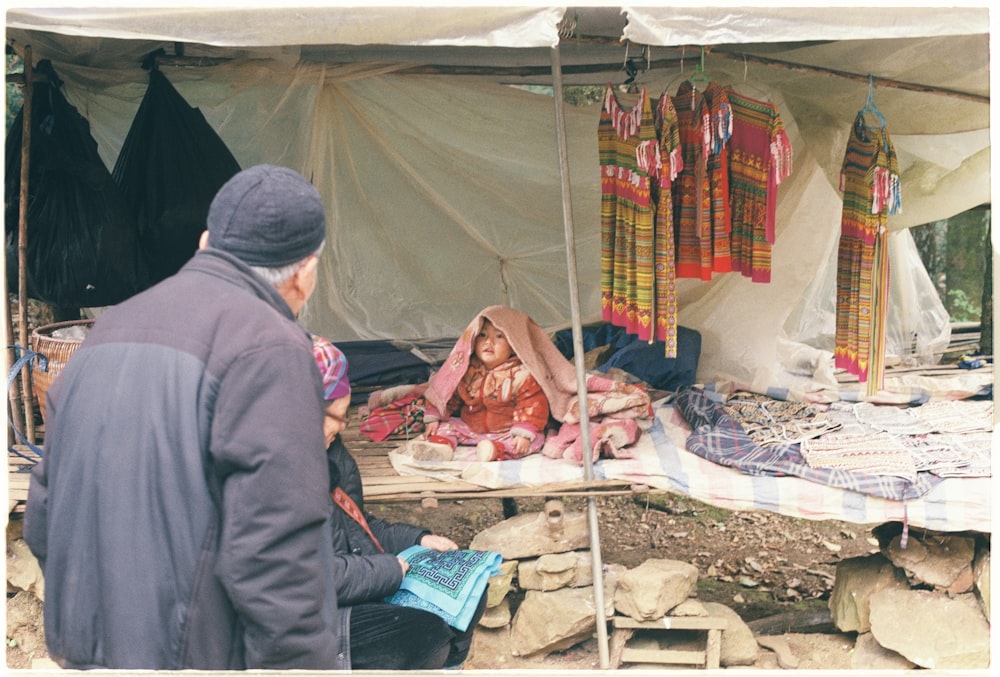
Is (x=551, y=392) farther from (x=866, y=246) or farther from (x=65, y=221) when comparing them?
(x=65, y=221)

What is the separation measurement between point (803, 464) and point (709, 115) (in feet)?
4.95

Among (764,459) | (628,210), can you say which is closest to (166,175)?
(628,210)

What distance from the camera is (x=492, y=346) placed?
14.4ft

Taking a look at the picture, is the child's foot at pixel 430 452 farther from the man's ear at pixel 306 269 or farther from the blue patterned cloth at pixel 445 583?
the man's ear at pixel 306 269

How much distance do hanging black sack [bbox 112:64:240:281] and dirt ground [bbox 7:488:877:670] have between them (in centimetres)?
159

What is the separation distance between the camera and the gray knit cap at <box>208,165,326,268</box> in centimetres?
206

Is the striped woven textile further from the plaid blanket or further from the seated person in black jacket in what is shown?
the seated person in black jacket

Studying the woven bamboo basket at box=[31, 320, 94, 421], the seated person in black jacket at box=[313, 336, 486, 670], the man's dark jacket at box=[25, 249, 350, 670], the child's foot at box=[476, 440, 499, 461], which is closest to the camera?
the man's dark jacket at box=[25, 249, 350, 670]

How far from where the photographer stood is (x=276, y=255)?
2.09m

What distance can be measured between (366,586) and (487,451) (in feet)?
4.13

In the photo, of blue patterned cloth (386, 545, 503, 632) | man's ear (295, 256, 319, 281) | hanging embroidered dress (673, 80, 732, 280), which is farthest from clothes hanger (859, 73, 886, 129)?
man's ear (295, 256, 319, 281)

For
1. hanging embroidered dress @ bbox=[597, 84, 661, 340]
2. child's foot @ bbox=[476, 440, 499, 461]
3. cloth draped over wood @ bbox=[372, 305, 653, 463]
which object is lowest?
child's foot @ bbox=[476, 440, 499, 461]

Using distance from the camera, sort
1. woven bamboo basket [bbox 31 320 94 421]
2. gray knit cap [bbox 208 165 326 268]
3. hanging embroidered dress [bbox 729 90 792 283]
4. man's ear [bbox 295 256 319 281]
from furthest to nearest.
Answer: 1. hanging embroidered dress [bbox 729 90 792 283]
2. woven bamboo basket [bbox 31 320 94 421]
3. man's ear [bbox 295 256 319 281]
4. gray knit cap [bbox 208 165 326 268]

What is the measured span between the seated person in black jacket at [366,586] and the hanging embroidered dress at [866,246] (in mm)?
2197
